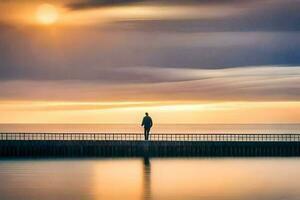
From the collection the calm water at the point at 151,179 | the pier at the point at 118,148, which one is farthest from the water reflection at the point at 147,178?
the pier at the point at 118,148

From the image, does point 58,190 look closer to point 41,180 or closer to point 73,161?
point 41,180

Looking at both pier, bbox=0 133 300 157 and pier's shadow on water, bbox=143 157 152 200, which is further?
pier, bbox=0 133 300 157

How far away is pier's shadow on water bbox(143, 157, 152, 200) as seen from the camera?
45.5 metres

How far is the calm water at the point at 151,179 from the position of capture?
45312 mm

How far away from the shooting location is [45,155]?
209 feet

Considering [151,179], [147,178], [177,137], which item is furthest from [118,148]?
[177,137]

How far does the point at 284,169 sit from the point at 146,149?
9.99m

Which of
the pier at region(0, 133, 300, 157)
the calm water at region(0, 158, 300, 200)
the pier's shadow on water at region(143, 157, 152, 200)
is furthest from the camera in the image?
the pier at region(0, 133, 300, 157)

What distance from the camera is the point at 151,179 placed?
170 feet

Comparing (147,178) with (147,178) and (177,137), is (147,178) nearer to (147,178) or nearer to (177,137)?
(147,178)

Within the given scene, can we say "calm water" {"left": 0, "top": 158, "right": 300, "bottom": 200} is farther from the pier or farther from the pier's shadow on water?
the pier

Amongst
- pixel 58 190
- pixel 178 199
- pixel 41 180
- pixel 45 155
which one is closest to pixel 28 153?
pixel 45 155

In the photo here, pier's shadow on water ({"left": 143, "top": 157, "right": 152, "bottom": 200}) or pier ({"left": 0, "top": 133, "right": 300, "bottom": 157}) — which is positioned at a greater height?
pier ({"left": 0, "top": 133, "right": 300, "bottom": 157})

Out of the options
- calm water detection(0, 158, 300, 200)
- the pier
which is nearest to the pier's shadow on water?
calm water detection(0, 158, 300, 200)
